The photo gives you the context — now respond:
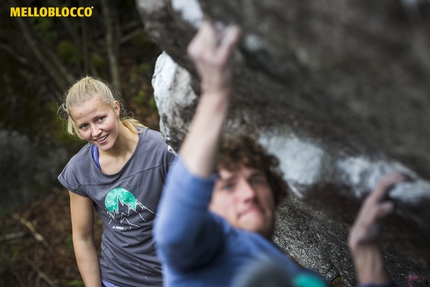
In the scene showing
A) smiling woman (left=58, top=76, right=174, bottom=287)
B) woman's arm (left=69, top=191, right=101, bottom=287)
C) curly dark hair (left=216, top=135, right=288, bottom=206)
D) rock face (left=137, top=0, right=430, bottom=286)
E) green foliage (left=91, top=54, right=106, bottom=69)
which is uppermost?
green foliage (left=91, top=54, right=106, bottom=69)

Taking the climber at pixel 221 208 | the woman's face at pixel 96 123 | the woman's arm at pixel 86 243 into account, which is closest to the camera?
the climber at pixel 221 208

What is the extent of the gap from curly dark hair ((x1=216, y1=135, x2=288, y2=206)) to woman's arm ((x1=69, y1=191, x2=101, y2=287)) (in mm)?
1761

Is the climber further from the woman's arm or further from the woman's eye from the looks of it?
the woman's arm

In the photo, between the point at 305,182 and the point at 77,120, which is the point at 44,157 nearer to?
the point at 77,120

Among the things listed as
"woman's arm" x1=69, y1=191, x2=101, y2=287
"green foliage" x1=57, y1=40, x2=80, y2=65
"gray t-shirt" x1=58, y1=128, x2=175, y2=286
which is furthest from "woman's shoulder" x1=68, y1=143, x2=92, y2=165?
"green foliage" x1=57, y1=40, x2=80, y2=65

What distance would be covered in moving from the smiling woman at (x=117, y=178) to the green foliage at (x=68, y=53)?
441 centimetres

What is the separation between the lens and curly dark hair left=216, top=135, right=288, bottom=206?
6.62 feet

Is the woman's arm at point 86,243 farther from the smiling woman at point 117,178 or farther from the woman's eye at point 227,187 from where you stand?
the woman's eye at point 227,187

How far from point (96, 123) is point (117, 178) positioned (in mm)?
394

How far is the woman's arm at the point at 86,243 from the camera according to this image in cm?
363

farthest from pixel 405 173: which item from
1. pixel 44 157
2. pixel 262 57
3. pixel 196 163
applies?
pixel 44 157

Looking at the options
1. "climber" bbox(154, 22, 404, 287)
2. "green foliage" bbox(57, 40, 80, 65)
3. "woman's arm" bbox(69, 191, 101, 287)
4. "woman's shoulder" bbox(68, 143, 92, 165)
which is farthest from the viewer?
"green foliage" bbox(57, 40, 80, 65)

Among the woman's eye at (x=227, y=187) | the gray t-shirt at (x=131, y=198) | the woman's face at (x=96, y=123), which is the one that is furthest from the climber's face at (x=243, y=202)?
the woman's face at (x=96, y=123)

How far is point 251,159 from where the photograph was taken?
208cm
